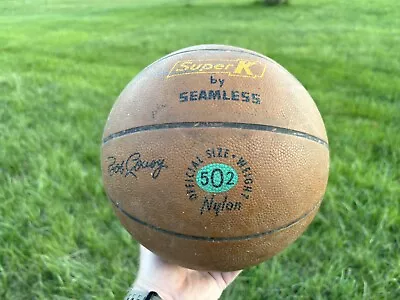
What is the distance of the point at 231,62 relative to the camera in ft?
6.49

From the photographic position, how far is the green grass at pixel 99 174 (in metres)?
2.65

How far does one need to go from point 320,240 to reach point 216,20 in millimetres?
8554

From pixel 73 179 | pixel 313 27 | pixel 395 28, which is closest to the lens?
pixel 73 179

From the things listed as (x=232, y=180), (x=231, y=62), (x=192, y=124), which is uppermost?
(x=231, y=62)

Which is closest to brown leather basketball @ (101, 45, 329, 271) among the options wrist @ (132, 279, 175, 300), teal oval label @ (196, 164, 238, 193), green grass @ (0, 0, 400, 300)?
teal oval label @ (196, 164, 238, 193)

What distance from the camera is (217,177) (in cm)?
172

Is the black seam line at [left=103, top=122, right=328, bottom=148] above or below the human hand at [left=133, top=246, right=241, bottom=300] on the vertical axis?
above

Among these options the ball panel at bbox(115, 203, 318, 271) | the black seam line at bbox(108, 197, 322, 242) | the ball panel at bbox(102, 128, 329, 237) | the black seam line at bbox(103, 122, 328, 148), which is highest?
the black seam line at bbox(103, 122, 328, 148)

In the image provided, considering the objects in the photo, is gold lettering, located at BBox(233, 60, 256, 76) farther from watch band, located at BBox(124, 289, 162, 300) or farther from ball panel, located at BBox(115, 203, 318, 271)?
watch band, located at BBox(124, 289, 162, 300)

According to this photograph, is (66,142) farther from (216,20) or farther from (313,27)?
(216,20)

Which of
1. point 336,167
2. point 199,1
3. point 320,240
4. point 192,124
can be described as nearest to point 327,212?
point 320,240

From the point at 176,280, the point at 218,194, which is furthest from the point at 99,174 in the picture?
the point at 218,194
